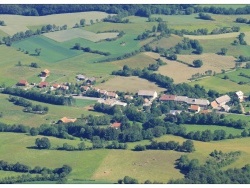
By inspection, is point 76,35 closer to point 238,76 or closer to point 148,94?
point 238,76

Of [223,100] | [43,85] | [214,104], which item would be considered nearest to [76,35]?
[43,85]

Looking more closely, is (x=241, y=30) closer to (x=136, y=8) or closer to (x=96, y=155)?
(x=136, y=8)

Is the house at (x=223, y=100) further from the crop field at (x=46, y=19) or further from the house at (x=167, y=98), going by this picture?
the crop field at (x=46, y=19)

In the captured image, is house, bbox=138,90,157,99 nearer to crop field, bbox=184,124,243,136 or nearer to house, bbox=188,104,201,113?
house, bbox=188,104,201,113

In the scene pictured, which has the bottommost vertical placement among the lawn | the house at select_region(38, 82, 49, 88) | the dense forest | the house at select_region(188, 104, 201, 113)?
the dense forest

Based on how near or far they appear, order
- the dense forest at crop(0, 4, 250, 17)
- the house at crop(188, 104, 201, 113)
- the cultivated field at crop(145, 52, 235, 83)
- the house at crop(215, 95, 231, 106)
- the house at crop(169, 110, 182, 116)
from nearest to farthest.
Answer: the house at crop(169, 110, 182, 116), the house at crop(188, 104, 201, 113), the house at crop(215, 95, 231, 106), the cultivated field at crop(145, 52, 235, 83), the dense forest at crop(0, 4, 250, 17)

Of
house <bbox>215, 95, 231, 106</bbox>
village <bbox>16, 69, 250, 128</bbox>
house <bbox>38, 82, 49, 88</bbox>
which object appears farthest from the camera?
house <bbox>38, 82, 49, 88</bbox>

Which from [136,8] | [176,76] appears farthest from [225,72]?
[136,8]

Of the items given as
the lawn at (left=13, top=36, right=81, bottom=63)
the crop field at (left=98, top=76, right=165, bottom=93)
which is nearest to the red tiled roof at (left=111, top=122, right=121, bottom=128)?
the crop field at (left=98, top=76, right=165, bottom=93)
